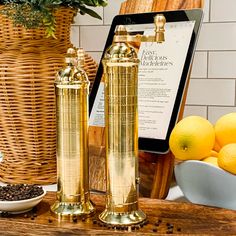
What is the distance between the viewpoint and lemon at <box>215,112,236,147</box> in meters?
0.81

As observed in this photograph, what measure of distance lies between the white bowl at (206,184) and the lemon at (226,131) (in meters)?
0.07

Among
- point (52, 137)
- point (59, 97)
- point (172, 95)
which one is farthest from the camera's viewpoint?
point (52, 137)

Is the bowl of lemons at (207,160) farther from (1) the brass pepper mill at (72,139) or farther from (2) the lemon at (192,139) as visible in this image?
(1) the brass pepper mill at (72,139)

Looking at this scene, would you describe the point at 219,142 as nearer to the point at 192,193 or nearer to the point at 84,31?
the point at 192,193

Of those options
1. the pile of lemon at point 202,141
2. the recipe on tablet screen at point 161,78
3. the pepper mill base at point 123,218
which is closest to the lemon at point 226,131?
the pile of lemon at point 202,141

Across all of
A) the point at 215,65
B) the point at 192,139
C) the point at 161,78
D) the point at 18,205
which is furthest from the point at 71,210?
the point at 215,65

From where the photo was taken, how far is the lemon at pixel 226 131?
0.81 meters

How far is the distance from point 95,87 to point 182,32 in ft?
0.77

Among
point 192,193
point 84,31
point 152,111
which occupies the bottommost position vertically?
Result: point 192,193

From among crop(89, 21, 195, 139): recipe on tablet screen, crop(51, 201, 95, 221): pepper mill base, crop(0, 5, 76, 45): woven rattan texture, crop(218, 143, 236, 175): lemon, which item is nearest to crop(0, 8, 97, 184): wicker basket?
crop(0, 5, 76, 45): woven rattan texture

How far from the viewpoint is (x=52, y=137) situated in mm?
1019

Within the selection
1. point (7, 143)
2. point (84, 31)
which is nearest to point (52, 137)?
point (7, 143)

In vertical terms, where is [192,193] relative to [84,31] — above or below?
below

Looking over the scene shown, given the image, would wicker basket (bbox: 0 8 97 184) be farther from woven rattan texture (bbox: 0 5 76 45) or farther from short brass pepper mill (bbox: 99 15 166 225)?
short brass pepper mill (bbox: 99 15 166 225)
